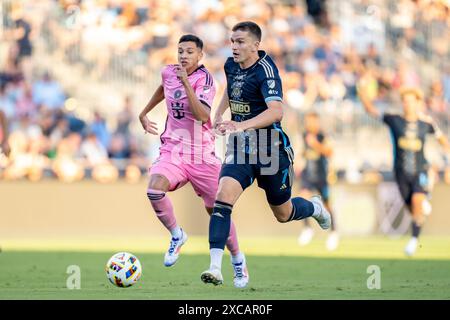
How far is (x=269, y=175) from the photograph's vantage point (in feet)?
35.7

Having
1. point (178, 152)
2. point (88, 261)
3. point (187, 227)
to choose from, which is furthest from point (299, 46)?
point (178, 152)

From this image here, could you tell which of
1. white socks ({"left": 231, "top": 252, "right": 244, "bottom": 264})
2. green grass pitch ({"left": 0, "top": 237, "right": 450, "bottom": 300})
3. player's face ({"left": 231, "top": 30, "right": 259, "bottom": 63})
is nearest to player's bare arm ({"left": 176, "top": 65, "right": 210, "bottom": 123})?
player's face ({"left": 231, "top": 30, "right": 259, "bottom": 63})

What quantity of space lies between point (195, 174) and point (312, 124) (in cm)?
936

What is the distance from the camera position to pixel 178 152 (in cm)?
1185

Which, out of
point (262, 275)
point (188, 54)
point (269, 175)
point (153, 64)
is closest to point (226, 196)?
point (269, 175)

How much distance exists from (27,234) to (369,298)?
13469mm

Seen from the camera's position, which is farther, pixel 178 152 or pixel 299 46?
pixel 299 46

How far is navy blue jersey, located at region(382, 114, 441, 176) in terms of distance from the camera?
17.9 m

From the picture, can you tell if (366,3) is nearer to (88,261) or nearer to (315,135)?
(315,135)

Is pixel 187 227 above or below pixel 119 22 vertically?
below

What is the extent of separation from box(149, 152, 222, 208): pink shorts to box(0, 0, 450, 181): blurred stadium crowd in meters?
10.9

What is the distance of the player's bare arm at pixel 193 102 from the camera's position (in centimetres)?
1085

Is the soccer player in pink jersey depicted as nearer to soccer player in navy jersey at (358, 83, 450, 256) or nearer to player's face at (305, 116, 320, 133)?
soccer player in navy jersey at (358, 83, 450, 256)
